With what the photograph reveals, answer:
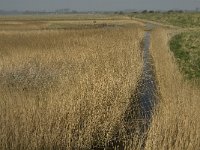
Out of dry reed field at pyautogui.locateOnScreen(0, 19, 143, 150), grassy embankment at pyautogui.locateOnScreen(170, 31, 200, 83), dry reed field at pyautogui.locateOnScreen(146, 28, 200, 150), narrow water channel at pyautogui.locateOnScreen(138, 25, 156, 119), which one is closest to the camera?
dry reed field at pyautogui.locateOnScreen(146, 28, 200, 150)

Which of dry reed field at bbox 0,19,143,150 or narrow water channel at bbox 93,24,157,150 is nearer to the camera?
dry reed field at bbox 0,19,143,150

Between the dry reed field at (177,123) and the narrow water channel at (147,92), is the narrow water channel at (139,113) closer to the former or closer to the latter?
the narrow water channel at (147,92)

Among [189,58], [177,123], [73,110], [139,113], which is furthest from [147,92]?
[189,58]

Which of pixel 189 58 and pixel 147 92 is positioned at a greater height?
pixel 147 92

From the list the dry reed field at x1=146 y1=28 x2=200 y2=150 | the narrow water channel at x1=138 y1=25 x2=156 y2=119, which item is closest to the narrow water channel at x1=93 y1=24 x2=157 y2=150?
the narrow water channel at x1=138 y1=25 x2=156 y2=119

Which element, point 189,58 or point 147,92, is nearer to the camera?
point 147,92

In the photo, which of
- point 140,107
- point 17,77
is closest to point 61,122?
point 140,107

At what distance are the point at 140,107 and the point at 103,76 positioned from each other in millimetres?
1848

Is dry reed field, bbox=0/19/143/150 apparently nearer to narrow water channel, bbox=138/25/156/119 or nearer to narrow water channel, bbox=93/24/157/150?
narrow water channel, bbox=93/24/157/150

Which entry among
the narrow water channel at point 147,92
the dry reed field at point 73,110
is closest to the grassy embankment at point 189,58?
the narrow water channel at point 147,92

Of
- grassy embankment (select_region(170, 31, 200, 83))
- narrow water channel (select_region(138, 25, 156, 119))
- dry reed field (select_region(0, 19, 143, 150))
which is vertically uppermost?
dry reed field (select_region(0, 19, 143, 150))

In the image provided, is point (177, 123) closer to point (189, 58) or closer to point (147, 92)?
point (147, 92)

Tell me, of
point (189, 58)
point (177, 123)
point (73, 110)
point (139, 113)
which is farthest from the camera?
point (189, 58)

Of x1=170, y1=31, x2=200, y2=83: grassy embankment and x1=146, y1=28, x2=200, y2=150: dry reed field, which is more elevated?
x1=146, y1=28, x2=200, y2=150: dry reed field
